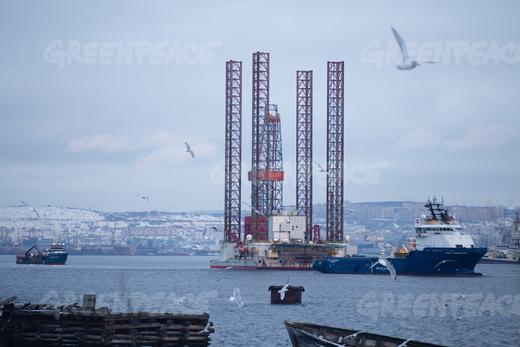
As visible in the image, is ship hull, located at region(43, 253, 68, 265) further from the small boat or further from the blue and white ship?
the small boat

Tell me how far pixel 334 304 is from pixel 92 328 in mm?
31853

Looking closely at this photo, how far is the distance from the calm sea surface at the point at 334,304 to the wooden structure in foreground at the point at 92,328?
772 cm

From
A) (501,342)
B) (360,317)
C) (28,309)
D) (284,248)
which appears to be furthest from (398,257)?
(28,309)

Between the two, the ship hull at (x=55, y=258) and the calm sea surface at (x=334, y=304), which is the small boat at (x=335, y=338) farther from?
the ship hull at (x=55, y=258)

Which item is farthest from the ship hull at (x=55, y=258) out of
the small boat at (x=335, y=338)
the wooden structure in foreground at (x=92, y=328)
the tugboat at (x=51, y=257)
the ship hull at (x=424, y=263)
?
the small boat at (x=335, y=338)

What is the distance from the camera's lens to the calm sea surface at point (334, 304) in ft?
159

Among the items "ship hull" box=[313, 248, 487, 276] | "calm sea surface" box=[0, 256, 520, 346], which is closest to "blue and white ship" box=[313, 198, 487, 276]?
"ship hull" box=[313, 248, 487, 276]

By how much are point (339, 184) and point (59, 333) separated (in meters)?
78.9

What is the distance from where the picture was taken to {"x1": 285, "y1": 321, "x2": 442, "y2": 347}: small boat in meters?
32.9

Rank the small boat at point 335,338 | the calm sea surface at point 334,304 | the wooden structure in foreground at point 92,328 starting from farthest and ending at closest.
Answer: the calm sea surface at point 334,304, the wooden structure in foreground at point 92,328, the small boat at point 335,338

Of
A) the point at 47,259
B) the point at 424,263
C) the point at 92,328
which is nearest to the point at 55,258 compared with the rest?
the point at 47,259

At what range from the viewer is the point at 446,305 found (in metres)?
62.1

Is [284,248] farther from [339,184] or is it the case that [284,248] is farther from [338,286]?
[338,286]

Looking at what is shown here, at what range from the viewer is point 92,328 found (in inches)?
1369
